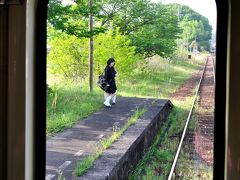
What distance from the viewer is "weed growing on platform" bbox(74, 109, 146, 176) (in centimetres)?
203

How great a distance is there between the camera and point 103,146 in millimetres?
2053

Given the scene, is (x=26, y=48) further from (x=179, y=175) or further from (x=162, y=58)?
(x=179, y=175)

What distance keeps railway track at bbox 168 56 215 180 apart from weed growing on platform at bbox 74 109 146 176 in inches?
9.0

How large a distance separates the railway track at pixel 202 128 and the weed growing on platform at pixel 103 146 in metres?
0.23

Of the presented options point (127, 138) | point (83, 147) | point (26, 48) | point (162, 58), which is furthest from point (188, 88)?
point (26, 48)

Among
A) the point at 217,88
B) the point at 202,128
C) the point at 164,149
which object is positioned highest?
the point at 217,88

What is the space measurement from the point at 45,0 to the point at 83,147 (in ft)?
2.26

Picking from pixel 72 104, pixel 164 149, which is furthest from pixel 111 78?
pixel 164 149

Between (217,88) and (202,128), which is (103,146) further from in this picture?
(217,88)

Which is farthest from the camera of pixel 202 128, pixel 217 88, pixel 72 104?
pixel 72 104

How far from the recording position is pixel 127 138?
6.72 ft

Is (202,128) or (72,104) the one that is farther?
(72,104)

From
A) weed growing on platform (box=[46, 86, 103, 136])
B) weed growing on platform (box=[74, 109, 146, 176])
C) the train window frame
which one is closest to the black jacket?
weed growing on platform (box=[46, 86, 103, 136])

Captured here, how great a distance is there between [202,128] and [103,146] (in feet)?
1.51
